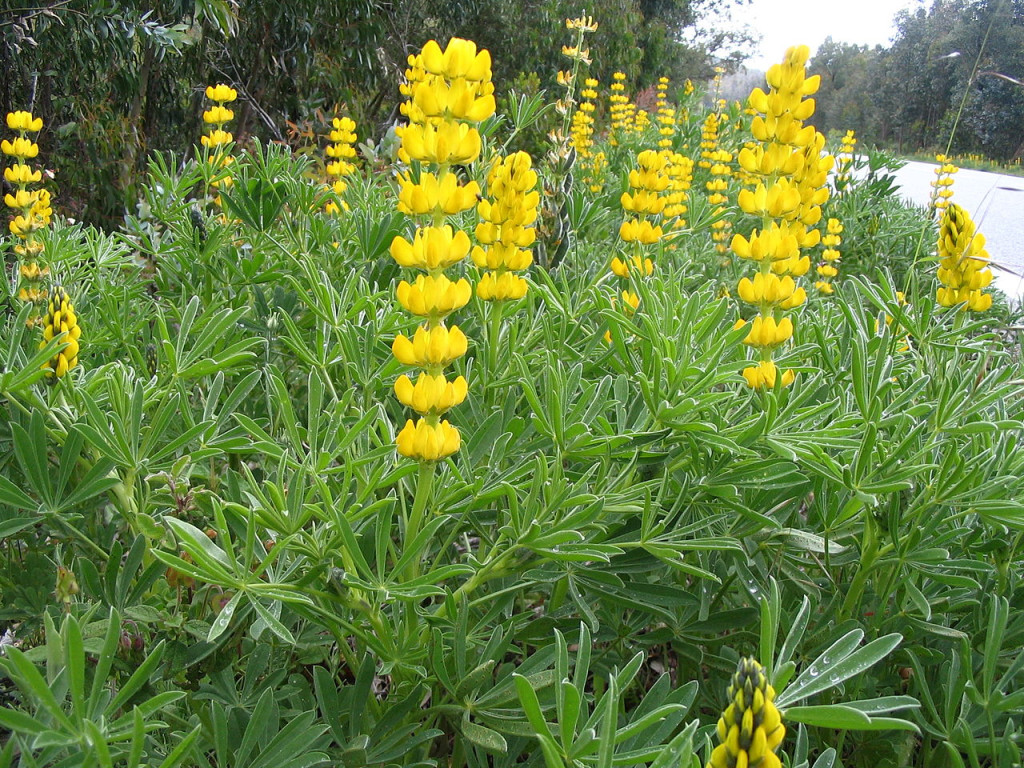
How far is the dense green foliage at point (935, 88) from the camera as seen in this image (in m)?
8.95

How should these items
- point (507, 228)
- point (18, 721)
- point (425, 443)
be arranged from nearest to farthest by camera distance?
point (18, 721) → point (425, 443) → point (507, 228)

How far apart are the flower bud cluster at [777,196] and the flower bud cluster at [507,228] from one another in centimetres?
32

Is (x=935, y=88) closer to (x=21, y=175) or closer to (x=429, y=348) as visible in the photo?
(x=21, y=175)

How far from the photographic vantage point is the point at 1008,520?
96 centimetres

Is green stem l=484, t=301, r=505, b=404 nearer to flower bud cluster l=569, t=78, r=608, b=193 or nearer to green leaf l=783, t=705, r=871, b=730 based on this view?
green leaf l=783, t=705, r=871, b=730

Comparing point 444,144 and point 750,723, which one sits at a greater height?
point 444,144

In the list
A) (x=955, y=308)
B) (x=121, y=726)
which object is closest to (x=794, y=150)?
(x=955, y=308)

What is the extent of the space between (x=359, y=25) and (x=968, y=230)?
264 inches

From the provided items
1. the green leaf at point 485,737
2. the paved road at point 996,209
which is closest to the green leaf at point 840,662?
the green leaf at point 485,737

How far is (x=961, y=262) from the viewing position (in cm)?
135

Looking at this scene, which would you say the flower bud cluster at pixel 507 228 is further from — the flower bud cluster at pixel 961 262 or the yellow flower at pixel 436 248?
the flower bud cluster at pixel 961 262

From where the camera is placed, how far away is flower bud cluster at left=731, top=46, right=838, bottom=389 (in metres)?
1.11

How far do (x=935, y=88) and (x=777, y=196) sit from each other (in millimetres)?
16121

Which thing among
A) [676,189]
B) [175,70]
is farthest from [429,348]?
[175,70]
